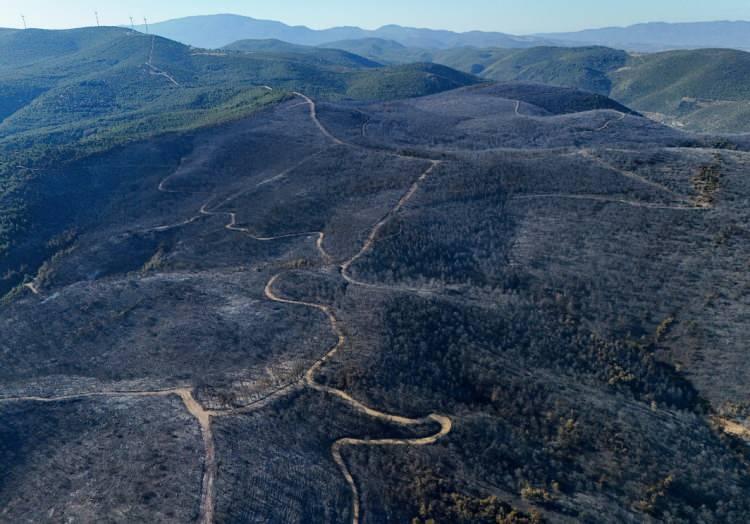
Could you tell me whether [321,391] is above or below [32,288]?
above

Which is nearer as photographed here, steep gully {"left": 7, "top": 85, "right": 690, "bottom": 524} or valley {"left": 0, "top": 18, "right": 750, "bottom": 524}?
steep gully {"left": 7, "top": 85, "right": 690, "bottom": 524}

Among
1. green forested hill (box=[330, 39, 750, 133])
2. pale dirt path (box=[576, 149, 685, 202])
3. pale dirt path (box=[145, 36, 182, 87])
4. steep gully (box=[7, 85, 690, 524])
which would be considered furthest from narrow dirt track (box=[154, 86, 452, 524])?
green forested hill (box=[330, 39, 750, 133])

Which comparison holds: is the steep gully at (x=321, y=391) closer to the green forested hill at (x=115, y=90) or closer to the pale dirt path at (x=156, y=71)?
the green forested hill at (x=115, y=90)

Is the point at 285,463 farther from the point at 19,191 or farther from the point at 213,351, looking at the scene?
the point at 19,191

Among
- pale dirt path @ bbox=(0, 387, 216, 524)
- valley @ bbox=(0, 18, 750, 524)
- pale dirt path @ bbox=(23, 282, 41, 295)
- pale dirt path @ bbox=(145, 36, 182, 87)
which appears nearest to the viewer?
pale dirt path @ bbox=(0, 387, 216, 524)

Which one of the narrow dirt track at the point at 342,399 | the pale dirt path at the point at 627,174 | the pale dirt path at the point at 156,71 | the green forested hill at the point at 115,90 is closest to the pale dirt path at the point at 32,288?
the green forested hill at the point at 115,90

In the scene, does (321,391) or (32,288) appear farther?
(32,288)

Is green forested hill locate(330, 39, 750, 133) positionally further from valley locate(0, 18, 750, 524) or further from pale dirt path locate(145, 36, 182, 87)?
pale dirt path locate(145, 36, 182, 87)

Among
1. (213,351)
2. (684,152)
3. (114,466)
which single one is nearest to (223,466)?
(114,466)

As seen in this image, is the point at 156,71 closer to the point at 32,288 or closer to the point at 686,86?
the point at 32,288

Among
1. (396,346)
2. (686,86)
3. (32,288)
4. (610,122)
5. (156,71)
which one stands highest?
(156,71)

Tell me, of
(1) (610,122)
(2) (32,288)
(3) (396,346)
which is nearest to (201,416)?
(3) (396,346)
